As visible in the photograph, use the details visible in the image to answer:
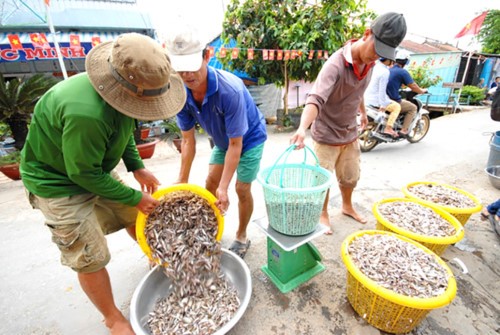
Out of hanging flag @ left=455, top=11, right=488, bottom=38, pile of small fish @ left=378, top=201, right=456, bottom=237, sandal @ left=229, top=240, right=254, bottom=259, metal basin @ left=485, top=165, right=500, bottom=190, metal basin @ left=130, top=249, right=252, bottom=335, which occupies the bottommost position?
sandal @ left=229, top=240, right=254, bottom=259

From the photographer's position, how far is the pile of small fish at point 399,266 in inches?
59.7

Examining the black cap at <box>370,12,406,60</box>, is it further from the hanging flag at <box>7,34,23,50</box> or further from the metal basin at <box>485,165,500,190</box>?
the hanging flag at <box>7,34,23,50</box>

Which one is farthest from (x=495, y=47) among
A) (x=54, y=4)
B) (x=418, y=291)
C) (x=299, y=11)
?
(x=54, y=4)

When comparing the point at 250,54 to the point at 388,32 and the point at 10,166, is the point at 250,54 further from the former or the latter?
the point at 10,166

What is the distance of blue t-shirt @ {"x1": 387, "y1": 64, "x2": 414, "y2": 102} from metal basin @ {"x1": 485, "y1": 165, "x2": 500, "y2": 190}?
6.98 ft

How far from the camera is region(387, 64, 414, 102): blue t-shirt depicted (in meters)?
4.77

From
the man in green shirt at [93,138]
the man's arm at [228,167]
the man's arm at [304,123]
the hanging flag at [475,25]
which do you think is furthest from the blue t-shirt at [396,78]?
the hanging flag at [475,25]

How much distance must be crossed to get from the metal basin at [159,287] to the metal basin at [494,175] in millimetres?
3828

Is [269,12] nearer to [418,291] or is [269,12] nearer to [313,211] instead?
[313,211]

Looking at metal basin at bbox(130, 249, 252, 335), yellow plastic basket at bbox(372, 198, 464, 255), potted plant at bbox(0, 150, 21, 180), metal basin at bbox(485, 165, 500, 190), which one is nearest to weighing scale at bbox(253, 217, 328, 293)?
metal basin at bbox(130, 249, 252, 335)

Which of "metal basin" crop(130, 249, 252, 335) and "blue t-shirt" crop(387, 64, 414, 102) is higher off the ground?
"blue t-shirt" crop(387, 64, 414, 102)

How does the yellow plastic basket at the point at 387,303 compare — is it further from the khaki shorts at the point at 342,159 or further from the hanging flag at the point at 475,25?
the hanging flag at the point at 475,25

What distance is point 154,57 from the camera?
1106 millimetres

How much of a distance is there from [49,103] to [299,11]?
6.79 metres
